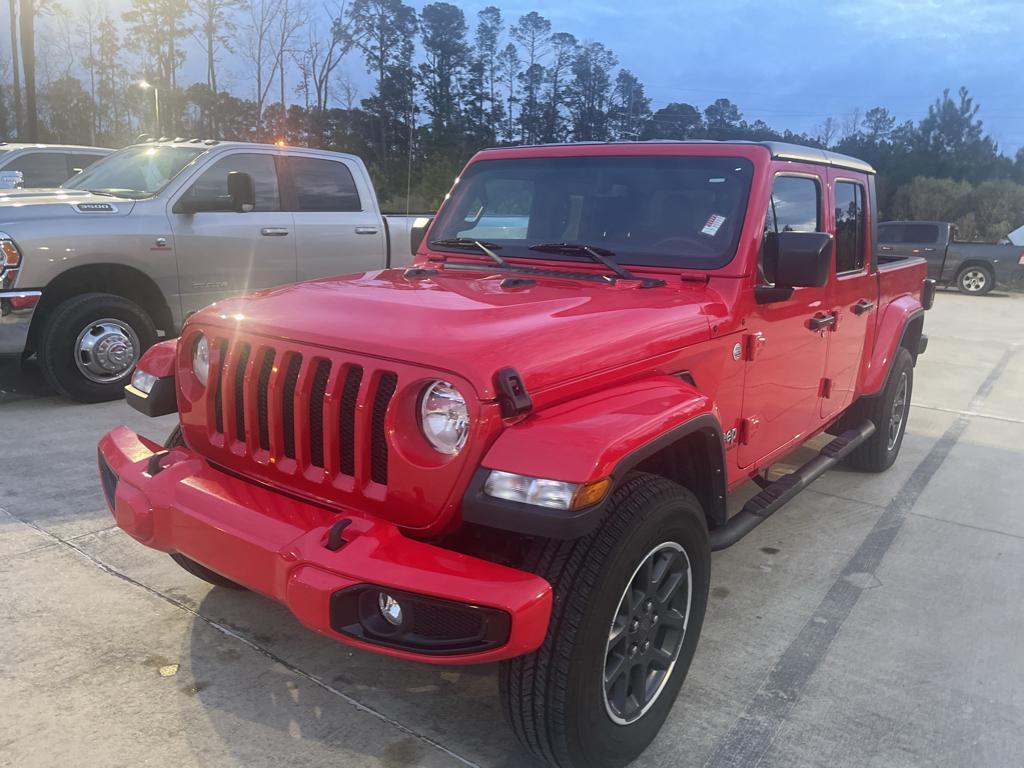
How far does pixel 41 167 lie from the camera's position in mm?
10047

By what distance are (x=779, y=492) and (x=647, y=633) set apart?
1376 millimetres

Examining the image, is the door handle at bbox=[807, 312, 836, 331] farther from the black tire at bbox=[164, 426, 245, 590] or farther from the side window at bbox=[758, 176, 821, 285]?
the black tire at bbox=[164, 426, 245, 590]

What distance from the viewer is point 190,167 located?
663 cm

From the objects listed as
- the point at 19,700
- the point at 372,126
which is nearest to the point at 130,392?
the point at 19,700

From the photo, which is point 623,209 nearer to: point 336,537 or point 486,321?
point 486,321

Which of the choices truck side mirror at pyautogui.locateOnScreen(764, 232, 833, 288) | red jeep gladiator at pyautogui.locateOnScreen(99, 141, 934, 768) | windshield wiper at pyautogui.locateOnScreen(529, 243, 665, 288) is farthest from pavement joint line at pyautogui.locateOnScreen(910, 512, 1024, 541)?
windshield wiper at pyautogui.locateOnScreen(529, 243, 665, 288)

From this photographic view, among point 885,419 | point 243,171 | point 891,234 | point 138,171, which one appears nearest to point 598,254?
point 885,419

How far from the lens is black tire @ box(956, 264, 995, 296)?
61.7 ft

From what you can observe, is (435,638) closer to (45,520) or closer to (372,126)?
(45,520)

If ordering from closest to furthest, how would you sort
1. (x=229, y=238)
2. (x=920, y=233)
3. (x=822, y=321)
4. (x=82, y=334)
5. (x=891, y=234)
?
(x=822, y=321)
(x=82, y=334)
(x=229, y=238)
(x=891, y=234)
(x=920, y=233)

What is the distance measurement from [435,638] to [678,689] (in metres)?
1.00

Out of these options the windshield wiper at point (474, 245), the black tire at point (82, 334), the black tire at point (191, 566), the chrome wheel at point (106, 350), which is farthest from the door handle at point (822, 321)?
the chrome wheel at point (106, 350)

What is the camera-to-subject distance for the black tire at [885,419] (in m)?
5.05

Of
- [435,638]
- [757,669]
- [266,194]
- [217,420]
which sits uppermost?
[266,194]
